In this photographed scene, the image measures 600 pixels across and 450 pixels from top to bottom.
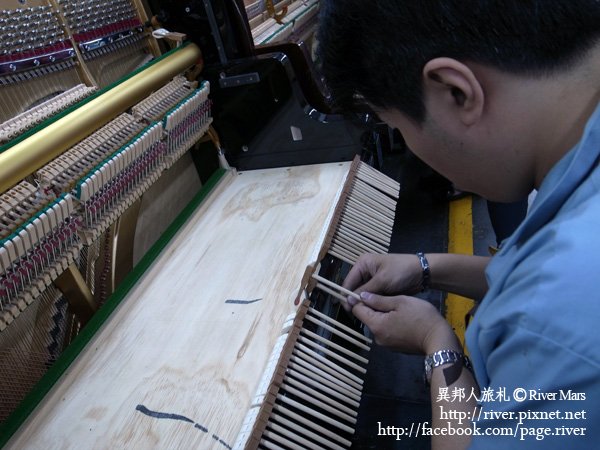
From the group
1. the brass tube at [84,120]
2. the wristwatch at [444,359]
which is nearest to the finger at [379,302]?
the wristwatch at [444,359]

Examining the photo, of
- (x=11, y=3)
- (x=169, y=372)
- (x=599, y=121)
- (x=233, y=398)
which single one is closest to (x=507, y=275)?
(x=599, y=121)

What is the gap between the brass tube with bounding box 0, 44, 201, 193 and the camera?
114cm

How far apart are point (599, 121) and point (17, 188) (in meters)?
1.22

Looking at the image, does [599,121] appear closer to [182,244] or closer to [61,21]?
[182,244]

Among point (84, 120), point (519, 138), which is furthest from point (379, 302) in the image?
point (84, 120)

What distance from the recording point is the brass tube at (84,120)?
114 cm

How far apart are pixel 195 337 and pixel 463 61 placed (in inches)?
36.2

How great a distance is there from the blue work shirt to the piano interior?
1.63ft

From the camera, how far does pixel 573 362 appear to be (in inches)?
20.5

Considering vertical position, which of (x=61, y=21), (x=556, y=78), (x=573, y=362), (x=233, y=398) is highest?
(x=61, y=21)

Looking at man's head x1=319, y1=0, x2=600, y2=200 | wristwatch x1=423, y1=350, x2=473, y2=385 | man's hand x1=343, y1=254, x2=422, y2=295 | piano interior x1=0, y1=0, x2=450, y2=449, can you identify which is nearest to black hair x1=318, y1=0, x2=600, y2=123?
man's head x1=319, y1=0, x2=600, y2=200

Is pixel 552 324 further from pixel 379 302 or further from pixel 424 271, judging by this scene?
pixel 424 271

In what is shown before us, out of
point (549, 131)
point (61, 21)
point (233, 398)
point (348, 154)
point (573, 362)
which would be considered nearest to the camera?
point (573, 362)

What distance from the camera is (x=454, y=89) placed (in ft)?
2.09
